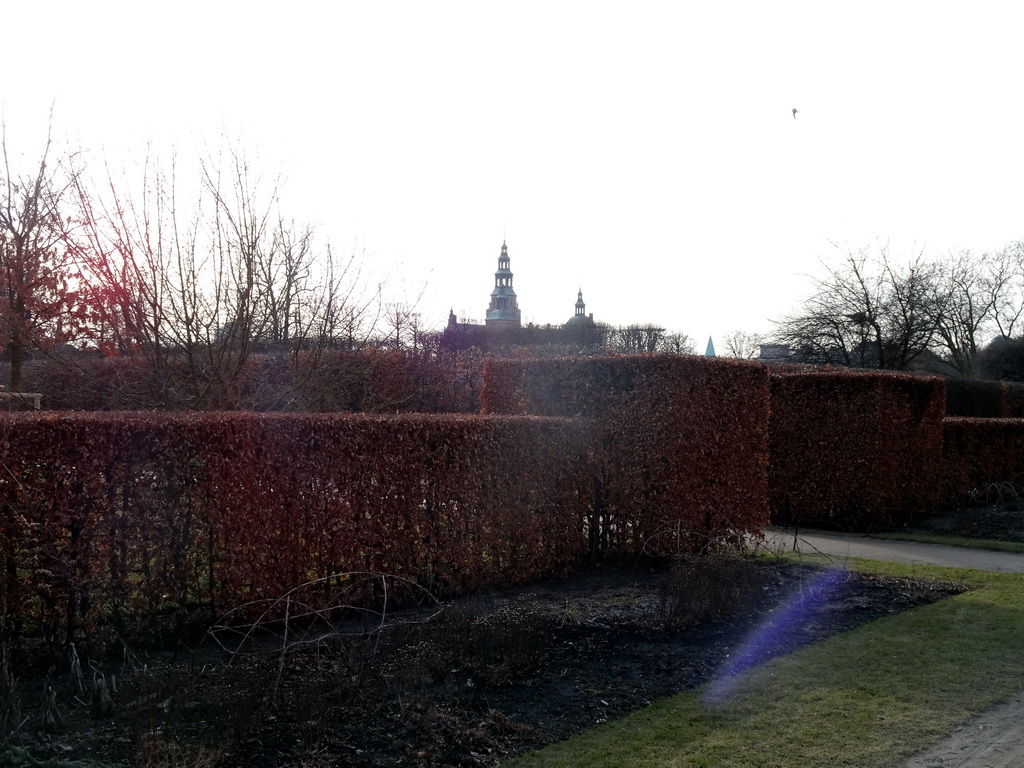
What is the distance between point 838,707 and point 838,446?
1036 centimetres

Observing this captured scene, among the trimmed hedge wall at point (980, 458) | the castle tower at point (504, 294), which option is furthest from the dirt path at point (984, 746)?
the castle tower at point (504, 294)

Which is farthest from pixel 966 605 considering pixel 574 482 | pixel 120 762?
pixel 120 762

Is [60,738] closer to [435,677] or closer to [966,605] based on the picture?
[435,677]

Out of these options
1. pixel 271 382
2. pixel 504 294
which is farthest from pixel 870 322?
pixel 504 294

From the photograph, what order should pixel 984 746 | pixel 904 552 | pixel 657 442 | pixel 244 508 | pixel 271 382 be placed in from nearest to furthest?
pixel 984 746 → pixel 244 508 → pixel 657 442 → pixel 904 552 → pixel 271 382

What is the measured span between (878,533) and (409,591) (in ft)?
32.6

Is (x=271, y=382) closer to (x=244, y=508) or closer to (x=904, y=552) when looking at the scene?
(x=244, y=508)

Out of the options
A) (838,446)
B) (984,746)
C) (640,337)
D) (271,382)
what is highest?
(640,337)

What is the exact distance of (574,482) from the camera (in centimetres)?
973

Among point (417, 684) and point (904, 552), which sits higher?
point (417, 684)

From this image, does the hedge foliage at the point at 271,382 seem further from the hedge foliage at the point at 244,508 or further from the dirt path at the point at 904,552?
the dirt path at the point at 904,552

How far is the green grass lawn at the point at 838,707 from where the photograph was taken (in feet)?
14.9

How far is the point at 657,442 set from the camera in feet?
32.8

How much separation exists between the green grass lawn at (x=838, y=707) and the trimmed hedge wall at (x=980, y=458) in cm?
1083
